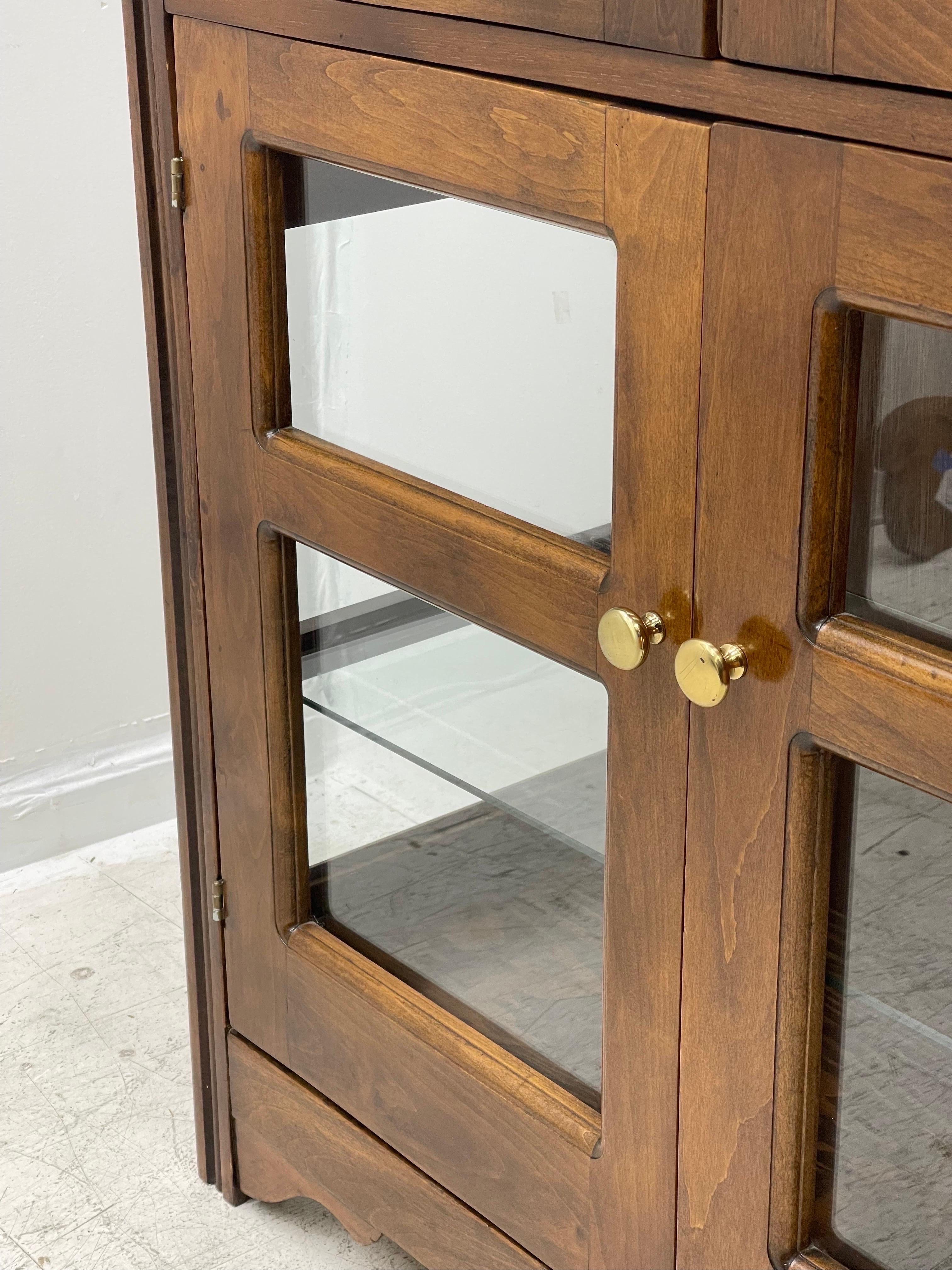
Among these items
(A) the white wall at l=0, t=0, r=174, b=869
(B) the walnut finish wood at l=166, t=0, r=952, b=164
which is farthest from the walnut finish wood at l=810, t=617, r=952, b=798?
(A) the white wall at l=0, t=0, r=174, b=869

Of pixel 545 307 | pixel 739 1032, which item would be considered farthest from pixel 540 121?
pixel 739 1032

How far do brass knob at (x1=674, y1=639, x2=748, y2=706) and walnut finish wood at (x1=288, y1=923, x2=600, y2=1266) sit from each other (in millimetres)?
376

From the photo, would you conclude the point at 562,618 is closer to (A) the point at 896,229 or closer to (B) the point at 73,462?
(A) the point at 896,229

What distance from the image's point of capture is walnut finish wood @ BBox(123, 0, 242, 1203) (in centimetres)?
118

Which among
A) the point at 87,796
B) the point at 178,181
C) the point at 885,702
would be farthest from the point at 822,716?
the point at 87,796

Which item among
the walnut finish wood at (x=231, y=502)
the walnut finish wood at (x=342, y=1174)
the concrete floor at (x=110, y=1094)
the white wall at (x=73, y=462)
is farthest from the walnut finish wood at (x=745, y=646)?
the white wall at (x=73, y=462)

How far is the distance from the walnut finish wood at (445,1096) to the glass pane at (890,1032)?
0.72ft

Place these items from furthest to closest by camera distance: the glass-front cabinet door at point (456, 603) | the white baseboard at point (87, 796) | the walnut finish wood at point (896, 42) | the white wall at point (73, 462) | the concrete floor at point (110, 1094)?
the white baseboard at point (87, 796), the white wall at point (73, 462), the concrete floor at point (110, 1094), the glass-front cabinet door at point (456, 603), the walnut finish wood at point (896, 42)

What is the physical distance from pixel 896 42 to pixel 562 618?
411mm

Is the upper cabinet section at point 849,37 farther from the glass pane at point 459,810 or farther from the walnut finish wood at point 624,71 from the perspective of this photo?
the glass pane at point 459,810

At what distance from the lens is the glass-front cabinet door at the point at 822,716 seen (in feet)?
2.58

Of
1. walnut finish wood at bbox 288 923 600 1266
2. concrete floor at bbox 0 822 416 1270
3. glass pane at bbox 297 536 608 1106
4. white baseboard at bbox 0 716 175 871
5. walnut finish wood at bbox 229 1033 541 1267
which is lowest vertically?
concrete floor at bbox 0 822 416 1270

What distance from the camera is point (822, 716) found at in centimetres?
86

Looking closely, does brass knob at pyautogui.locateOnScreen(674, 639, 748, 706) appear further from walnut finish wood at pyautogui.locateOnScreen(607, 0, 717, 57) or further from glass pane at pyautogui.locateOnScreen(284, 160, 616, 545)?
walnut finish wood at pyautogui.locateOnScreen(607, 0, 717, 57)
